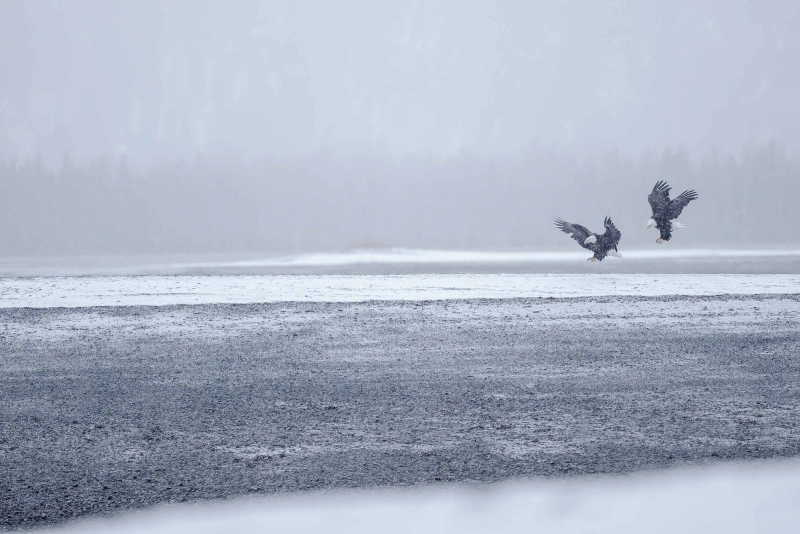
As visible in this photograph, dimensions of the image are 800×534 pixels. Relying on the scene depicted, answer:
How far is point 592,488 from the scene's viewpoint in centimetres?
505

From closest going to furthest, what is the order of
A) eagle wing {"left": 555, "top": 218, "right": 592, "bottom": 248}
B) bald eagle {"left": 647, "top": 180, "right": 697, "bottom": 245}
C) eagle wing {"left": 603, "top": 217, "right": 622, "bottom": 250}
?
bald eagle {"left": 647, "top": 180, "right": 697, "bottom": 245}
eagle wing {"left": 555, "top": 218, "right": 592, "bottom": 248}
eagle wing {"left": 603, "top": 217, "right": 622, "bottom": 250}

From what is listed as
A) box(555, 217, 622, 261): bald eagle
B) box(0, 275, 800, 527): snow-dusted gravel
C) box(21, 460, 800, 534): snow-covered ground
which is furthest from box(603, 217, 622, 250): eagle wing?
box(21, 460, 800, 534): snow-covered ground

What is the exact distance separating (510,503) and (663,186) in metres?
16.7

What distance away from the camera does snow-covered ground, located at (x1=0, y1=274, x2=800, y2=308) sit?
15.1 meters

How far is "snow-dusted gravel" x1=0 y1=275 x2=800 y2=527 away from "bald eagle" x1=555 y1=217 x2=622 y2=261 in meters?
6.33

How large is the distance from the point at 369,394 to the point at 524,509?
9.58 feet

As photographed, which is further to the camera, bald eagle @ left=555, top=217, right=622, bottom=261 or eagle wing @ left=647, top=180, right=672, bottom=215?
bald eagle @ left=555, top=217, right=622, bottom=261

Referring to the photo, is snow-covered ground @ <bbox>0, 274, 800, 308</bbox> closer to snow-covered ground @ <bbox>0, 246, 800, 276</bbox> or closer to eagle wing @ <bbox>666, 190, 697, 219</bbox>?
eagle wing @ <bbox>666, 190, 697, 219</bbox>

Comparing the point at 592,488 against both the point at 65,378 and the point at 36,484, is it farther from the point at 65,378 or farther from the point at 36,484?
the point at 65,378

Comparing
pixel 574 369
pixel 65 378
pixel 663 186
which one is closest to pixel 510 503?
pixel 574 369

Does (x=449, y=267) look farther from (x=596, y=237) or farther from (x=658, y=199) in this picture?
(x=658, y=199)

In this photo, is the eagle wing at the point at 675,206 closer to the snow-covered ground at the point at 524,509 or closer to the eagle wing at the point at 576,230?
the eagle wing at the point at 576,230

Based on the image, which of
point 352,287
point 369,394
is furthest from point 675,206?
point 369,394

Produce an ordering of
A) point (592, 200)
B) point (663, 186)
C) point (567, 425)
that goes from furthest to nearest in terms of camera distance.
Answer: point (592, 200)
point (663, 186)
point (567, 425)
